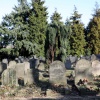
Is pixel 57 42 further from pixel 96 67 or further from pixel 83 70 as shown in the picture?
pixel 83 70

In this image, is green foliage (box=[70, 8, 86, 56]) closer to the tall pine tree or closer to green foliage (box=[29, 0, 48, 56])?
green foliage (box=[29, 0, 48, 56])

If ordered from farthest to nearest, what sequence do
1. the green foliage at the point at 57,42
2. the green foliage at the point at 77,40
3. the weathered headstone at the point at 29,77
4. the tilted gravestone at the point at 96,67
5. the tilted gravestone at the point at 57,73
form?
the green foliage at the point at 77,40 → the green foliage at the point at 57,42 → the tilted gravestone at the point at 96,67 → the weathered headstone at the point at 29,77 → the tilted gravestone at the point at 57,73

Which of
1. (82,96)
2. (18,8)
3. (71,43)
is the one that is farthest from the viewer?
(71,43)

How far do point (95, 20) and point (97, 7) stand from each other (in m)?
6.21

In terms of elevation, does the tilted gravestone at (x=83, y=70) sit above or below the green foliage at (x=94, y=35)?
below

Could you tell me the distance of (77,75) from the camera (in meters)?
14.7

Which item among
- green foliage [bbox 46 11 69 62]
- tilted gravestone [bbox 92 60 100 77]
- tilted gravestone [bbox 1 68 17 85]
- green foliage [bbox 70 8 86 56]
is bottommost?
tilted gravestone [bbox 1 68 17 85]

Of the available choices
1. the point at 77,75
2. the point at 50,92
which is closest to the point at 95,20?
the point at 77,75

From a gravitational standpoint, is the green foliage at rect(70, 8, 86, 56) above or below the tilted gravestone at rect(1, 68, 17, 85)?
above

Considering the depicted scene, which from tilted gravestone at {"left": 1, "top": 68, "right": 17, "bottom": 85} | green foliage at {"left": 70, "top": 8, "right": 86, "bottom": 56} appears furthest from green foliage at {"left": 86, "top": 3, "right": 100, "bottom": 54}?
tilted gravestone at {"left": 1, "top": 68, "right": 17, "bottom": 85}

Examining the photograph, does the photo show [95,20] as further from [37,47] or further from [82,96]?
[82,96]

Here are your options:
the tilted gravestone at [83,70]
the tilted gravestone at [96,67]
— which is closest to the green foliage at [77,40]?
the tilted gravestone at [96,67]

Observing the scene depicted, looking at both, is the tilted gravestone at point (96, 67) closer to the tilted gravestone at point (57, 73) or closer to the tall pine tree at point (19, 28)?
the tilted gravestone at point (57, 73)


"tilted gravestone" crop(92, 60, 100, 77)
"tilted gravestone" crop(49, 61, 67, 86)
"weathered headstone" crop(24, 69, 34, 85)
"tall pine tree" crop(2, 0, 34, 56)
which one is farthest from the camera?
"tall pine tree" crop(2, 0, 34, 56)
